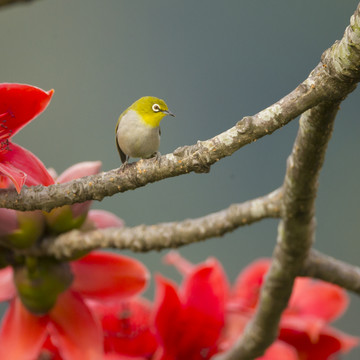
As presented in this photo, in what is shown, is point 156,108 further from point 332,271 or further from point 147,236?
point 332,271

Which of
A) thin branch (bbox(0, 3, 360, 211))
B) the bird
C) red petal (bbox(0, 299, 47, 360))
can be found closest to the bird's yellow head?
the bird

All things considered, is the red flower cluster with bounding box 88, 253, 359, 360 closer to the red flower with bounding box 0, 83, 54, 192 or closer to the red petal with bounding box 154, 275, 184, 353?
the red petal with bounding box 154, 275, 184, 353

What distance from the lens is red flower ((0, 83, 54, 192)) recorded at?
14.4 inches

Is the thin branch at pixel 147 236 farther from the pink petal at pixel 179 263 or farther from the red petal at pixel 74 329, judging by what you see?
the pink petal at pixel 179 263

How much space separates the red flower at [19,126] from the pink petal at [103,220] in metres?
0.14

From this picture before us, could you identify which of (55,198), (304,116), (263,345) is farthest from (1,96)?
(263,345)

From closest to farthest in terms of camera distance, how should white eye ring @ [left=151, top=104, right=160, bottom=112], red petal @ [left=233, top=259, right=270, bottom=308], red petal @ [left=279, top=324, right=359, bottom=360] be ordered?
white eye ring @ [left=151, top=104, right=160, bottom=112], red petal @ [left=279, top=324, right=359, bottom=360], red petal @ [left=233, top=259, right=270, bottom=308]

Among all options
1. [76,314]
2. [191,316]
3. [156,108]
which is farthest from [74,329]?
[156,108]

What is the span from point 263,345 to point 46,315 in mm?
211

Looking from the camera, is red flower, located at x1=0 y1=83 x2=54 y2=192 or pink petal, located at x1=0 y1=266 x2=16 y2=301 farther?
pink petal, located at x1=0 y1=266 x2=16 y2=301

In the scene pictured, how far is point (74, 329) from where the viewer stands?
49cm

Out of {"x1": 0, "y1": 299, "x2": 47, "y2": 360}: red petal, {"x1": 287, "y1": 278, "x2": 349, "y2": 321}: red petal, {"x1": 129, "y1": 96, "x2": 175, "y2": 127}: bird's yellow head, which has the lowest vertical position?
{"x1": 0, "y1": 299, "x2": 47, "y2": 360}: red petal

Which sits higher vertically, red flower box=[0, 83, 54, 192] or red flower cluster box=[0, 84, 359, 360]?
red flower box=[0, 83, 54, 192]

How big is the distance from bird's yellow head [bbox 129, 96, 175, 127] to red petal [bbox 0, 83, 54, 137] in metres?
0.11
